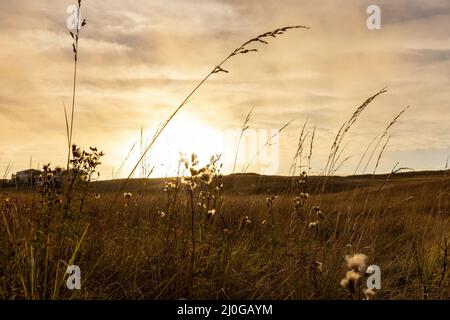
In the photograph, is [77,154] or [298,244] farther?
[298,244]


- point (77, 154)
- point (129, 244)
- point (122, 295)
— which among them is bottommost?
point (122, 295)

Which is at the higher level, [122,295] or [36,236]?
[36,236]

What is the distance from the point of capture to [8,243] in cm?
420

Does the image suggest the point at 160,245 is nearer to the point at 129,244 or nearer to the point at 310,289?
the point at 129,244
